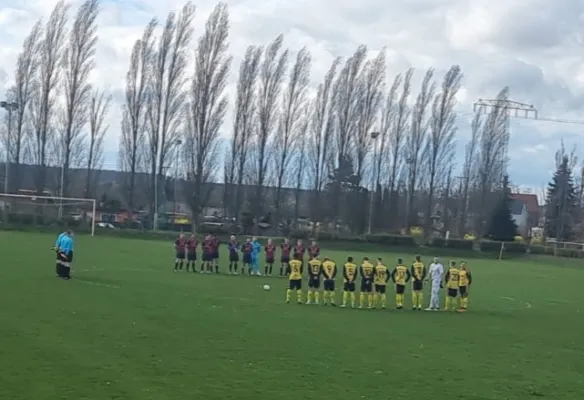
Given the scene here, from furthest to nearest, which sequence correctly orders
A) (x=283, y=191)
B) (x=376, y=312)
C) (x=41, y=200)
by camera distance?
(x=283, y=191) → (x=41, y=200) → (x=376, y=312)

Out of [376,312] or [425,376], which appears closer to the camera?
[425,376]

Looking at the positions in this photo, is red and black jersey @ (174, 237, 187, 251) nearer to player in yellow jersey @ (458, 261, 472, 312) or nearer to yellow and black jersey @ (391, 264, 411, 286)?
yellow and black jersey @ (391, 264, 411, 286)

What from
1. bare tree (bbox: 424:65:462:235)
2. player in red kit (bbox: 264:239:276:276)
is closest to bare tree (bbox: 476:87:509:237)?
bare tree (bbox: 424:65:462:235)

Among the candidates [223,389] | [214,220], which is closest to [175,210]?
[214,220]

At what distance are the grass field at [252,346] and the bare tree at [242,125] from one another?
42931mm

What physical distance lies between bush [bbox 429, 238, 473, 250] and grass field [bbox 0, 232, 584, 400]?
129 feet

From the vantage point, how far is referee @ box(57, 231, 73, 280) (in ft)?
94.1

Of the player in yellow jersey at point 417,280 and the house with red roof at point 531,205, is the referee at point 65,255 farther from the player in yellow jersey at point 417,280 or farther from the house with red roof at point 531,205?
the house with red roof at point 531,205

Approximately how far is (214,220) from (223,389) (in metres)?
68.3

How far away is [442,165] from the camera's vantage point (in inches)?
3199

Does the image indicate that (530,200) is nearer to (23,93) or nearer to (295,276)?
(23,93)

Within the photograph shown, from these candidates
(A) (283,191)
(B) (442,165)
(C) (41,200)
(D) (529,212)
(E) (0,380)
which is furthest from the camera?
(D) (529,212)

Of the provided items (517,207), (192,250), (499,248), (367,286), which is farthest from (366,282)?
(517,207)

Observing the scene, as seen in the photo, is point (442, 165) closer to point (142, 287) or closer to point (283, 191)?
point (283, 191)
